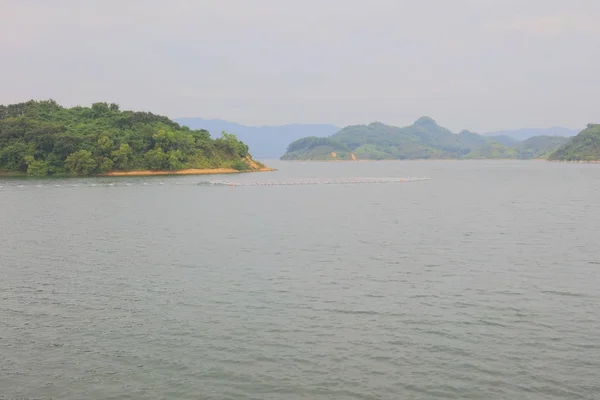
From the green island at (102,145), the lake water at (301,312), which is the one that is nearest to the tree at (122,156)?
the green island at (102,145)

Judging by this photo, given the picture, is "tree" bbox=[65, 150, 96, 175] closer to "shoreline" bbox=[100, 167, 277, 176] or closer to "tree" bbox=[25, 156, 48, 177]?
"tree" bbox=[25, 156, 48, 177]

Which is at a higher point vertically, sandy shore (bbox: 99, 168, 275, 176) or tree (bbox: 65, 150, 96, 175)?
tree (bbox: 65, 150, 96, 175)

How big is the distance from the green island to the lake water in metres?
96.9

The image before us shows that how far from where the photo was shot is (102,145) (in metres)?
131

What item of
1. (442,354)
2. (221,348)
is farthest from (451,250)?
(221,348)

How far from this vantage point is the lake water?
14.2 m

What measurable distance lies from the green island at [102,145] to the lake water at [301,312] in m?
96.9

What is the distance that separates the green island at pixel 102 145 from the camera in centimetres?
12900

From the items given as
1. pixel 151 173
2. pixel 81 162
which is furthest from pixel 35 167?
pixel 151 173

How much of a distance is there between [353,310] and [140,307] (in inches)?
355

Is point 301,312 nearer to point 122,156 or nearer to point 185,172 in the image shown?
point 122,156

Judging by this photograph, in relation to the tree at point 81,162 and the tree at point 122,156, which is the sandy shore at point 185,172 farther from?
the tree at point 81,162

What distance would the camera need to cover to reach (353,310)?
2025cm

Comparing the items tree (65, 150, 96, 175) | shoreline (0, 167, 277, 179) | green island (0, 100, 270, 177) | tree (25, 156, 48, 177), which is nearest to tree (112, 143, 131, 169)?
green island (0, 100, 270, 177)
